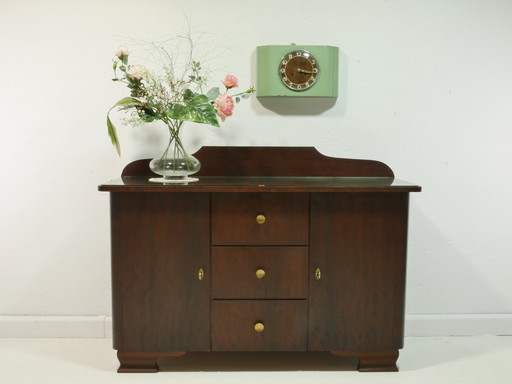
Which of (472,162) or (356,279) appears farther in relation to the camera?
(472,162)

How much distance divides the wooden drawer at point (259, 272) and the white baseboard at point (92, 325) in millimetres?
771

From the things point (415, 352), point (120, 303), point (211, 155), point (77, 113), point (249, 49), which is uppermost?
point (249, 49)

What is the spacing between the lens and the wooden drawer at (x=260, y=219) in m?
2.48

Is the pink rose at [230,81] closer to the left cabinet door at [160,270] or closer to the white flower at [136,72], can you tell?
the white flower at [136,72]

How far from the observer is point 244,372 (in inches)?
102

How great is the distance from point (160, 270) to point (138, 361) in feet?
1.28

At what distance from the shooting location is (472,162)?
302 centimetres

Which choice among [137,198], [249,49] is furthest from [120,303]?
[249,49]

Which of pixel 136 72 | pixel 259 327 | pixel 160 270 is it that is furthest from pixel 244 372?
pixel 136 72

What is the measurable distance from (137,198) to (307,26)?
44.6 inches

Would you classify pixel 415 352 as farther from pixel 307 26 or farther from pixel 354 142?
pixel 307 26

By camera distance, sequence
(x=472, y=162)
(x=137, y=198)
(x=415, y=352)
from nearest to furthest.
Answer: (x=137, y=198), (x=415, y=352), (x=472, y=162)

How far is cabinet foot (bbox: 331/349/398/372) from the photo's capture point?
2.58m

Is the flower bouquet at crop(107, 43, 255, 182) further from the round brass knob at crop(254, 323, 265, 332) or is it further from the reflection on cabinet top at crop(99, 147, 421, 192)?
the round brass knob at crop(254, 323, 265, 332)
